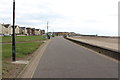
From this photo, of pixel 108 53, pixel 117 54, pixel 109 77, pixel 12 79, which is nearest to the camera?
pixel 12 79

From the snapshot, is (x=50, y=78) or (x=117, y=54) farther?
(x=117, y=54)

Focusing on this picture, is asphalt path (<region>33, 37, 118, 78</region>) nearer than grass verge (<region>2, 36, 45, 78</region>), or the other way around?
asphalt path (<region>33, 37, 118, 78</region>)

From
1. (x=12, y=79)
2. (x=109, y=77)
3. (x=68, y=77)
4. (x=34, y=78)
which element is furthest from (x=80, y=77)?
(x=12, y=79)

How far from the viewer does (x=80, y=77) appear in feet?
27.6

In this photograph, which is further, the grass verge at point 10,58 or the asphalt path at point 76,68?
the grass verge at point 10,58

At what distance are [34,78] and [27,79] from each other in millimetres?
280

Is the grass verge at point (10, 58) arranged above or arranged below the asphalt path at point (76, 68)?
above

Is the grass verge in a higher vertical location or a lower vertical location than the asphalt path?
higher

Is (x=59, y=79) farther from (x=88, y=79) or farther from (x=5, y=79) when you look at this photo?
(x=5, y=79)

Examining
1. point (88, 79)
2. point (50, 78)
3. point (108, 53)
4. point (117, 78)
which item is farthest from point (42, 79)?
point (108, 53)

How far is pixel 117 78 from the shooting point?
8211 millimetres

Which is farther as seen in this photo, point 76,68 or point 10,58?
point 10,58

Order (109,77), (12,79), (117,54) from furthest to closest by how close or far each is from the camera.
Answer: (117,54) < (109,77) < (12,79)

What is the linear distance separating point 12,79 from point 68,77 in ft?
6.91
